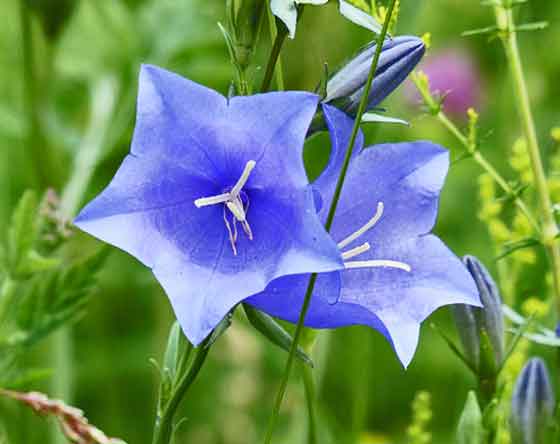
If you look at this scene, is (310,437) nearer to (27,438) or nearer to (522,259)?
(522,259)

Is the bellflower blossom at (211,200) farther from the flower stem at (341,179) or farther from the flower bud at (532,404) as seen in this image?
the flower bud at (532,404)

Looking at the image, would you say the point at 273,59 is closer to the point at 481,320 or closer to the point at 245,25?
the point at 245,25

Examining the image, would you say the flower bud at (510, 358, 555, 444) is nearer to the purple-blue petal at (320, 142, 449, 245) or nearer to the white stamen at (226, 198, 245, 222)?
the purple-blue petal at (320, 142, 449, 245)

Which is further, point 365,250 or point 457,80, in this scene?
point 457,80

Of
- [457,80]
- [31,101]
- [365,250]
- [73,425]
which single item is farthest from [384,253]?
[457,80]

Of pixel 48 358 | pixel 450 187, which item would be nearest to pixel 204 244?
pixel 48 358

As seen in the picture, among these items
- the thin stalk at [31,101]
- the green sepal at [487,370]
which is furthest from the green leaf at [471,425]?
the thin stalk at [31,101]
